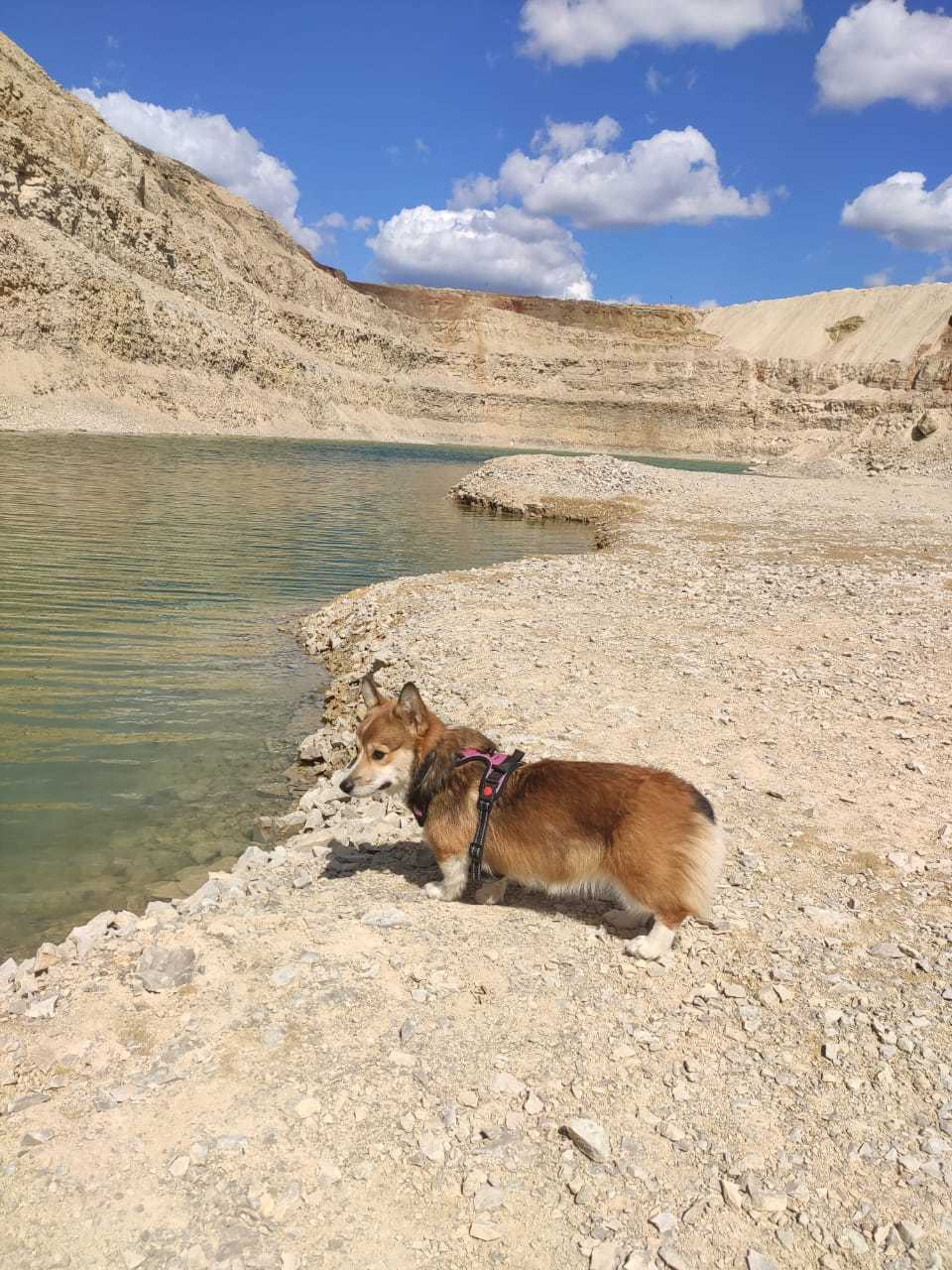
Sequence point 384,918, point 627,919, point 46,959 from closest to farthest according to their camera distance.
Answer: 1. point 46,959
2. point 627,919
3. point 384,918

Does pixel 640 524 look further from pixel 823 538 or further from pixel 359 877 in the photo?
pixel 359 877

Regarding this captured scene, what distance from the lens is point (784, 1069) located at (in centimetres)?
396

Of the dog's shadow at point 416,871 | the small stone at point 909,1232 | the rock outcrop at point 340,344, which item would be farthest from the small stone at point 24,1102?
the rock outcrop at point 340,344

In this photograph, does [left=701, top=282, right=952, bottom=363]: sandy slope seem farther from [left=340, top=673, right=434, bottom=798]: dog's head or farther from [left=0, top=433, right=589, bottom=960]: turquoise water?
[left=340, top=673, right=434, bottom=798]: dog's head

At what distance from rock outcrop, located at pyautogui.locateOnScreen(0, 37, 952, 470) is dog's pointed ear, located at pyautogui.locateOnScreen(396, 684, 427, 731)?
67.1m

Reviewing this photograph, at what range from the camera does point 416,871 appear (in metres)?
6.21

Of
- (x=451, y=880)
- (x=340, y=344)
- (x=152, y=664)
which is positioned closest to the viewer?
(x=451, y=880)

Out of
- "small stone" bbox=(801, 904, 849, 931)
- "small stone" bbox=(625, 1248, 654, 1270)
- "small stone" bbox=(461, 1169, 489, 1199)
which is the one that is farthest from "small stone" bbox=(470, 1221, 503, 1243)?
"small stone" bbox=(801, 904, 849, 931)

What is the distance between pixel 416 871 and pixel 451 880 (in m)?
0.76

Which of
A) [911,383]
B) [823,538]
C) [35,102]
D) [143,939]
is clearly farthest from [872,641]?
[911,383]

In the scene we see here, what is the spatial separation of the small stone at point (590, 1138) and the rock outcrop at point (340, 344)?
6970 centimetres

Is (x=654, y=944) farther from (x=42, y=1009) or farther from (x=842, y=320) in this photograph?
(x=842, y=320)

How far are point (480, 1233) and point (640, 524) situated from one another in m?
27.6

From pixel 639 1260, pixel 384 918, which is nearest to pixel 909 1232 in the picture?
pixel 639 1260
